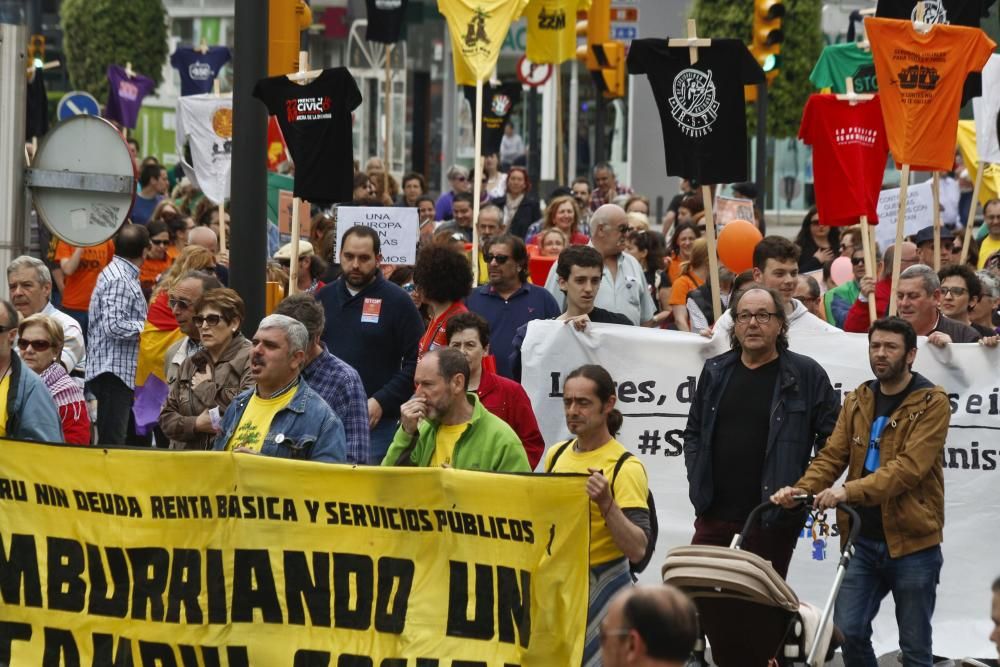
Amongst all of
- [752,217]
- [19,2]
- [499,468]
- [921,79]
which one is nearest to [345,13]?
[19,2]

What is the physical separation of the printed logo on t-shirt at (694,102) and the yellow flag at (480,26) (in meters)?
5.11

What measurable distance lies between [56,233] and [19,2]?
3878 cm

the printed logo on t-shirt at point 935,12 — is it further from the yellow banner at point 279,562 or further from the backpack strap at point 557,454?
the yellow banner at point 279,562

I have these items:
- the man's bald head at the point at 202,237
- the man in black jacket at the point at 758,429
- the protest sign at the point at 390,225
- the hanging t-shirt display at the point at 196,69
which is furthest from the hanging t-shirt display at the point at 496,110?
the man in black jacket at the point at 758,429

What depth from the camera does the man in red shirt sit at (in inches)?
333

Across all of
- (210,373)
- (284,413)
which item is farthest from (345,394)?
(210,373)

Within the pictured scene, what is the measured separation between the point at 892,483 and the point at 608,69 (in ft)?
59.2

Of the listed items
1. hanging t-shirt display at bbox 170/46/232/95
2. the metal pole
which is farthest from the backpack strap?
hanging t-shirt display at bbox 170/46/232/95

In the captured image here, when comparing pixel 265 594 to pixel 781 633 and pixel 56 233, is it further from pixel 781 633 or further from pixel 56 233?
pixel 56 233

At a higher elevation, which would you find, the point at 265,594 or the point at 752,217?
the point at 752,217

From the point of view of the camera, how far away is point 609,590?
23.4 ft

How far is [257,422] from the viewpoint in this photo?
7.79m

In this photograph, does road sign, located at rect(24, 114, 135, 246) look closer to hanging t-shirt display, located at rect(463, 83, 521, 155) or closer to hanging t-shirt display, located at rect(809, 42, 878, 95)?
hanging t-shirt display, located at rect(809, 42, 878, 95)

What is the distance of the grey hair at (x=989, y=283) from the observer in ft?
36.1
